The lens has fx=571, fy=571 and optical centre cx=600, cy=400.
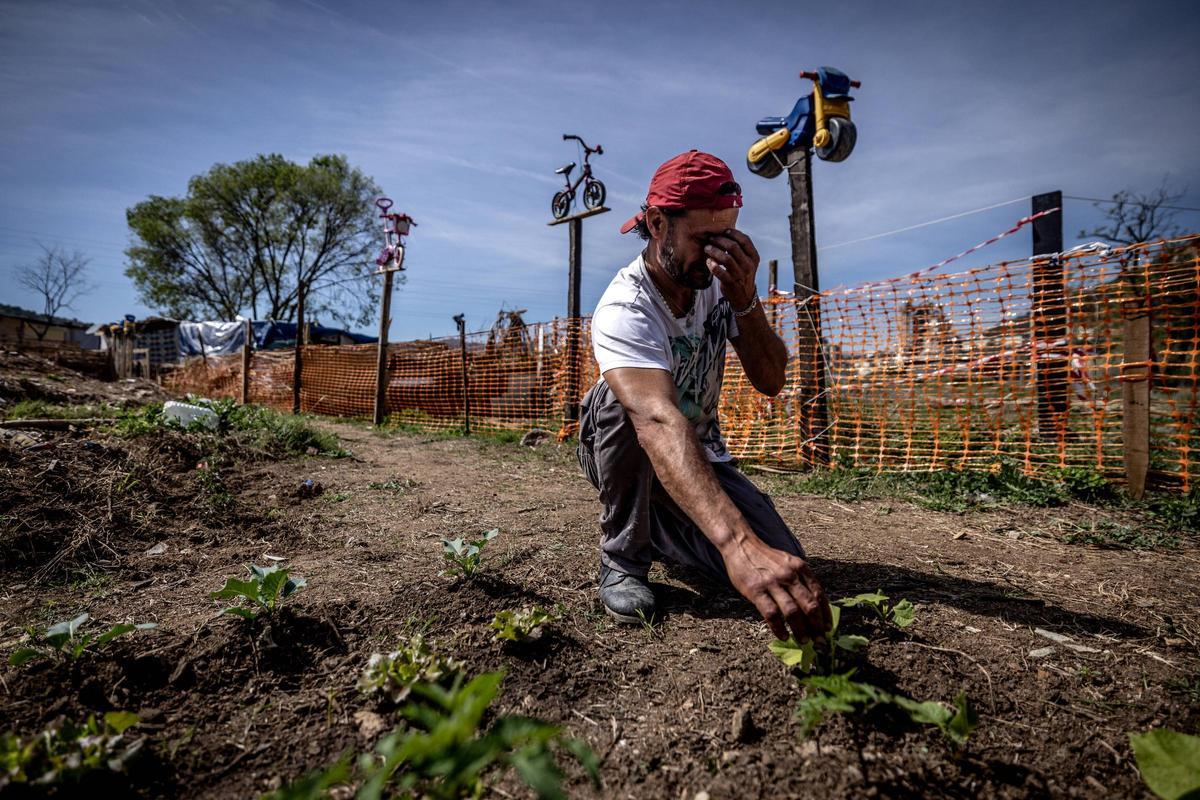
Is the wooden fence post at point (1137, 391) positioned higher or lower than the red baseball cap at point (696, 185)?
lower

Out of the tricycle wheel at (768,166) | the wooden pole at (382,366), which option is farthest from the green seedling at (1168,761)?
the wooden pole at (382,366)

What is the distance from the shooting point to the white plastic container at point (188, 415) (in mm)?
4922

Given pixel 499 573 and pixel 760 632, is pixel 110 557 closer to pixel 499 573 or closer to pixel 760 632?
pixel 499 573

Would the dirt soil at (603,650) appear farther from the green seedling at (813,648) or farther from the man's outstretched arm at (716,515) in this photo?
the man's outstretched arm at (716,515)

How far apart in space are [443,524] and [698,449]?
223 centimetres

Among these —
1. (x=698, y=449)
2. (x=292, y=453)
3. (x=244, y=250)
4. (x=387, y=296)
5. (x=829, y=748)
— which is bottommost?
(x=829, y=748)

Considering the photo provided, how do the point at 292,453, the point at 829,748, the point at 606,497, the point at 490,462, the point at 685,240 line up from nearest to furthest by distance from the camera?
the point at 829,748 → the point at 685,240 → the point at 606,497 → the point at 292,453 → the point at 490,462

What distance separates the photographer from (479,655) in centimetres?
174

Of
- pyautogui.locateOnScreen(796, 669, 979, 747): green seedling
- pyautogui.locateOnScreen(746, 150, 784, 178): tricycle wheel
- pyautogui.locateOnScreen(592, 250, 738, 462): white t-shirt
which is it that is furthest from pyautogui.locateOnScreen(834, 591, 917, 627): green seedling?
pyautogui.locateOnScreen(746, 150, 784, 178): tricycle wheel

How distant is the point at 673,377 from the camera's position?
211cm

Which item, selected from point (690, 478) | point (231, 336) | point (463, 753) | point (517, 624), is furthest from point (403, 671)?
point (231, 336)

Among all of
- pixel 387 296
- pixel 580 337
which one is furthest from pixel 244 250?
pixel 580 337

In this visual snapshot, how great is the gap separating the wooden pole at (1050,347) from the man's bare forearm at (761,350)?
10.3ft

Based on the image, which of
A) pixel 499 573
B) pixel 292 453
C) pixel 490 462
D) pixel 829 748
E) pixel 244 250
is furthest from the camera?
pixel 244 250
